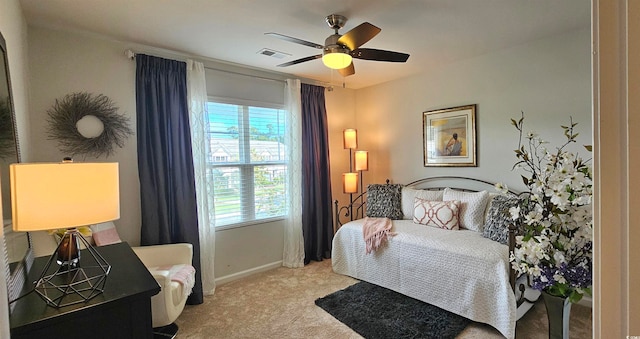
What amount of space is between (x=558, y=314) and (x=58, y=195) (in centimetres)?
186

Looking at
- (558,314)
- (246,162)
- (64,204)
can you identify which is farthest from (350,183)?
(64,204)

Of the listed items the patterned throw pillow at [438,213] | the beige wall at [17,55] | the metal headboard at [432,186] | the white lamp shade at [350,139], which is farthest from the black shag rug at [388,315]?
the beige wall at [17,55]

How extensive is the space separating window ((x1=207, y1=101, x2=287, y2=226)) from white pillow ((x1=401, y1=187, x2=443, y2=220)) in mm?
1505

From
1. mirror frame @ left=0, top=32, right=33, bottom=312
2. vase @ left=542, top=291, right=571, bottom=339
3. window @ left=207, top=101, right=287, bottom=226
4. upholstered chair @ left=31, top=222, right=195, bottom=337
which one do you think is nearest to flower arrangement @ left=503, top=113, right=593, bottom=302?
vase @ left=542, top=291, right=571, bottom=339

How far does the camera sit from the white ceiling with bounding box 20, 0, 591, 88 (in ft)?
6.89

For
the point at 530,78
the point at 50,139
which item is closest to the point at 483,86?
the point at 530,78

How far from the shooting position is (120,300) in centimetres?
117

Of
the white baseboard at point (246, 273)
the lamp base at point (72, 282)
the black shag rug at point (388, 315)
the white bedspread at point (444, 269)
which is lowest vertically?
the black shag rug at point (388, 315)

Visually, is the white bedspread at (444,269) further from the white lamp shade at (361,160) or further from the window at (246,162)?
the window at (246,162)

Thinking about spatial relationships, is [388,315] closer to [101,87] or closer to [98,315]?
[98,315]

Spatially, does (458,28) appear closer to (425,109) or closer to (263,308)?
(425,109)

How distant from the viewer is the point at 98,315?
1131mm

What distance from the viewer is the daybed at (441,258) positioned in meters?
2.29

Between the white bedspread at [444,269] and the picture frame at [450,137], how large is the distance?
36.0 inches
